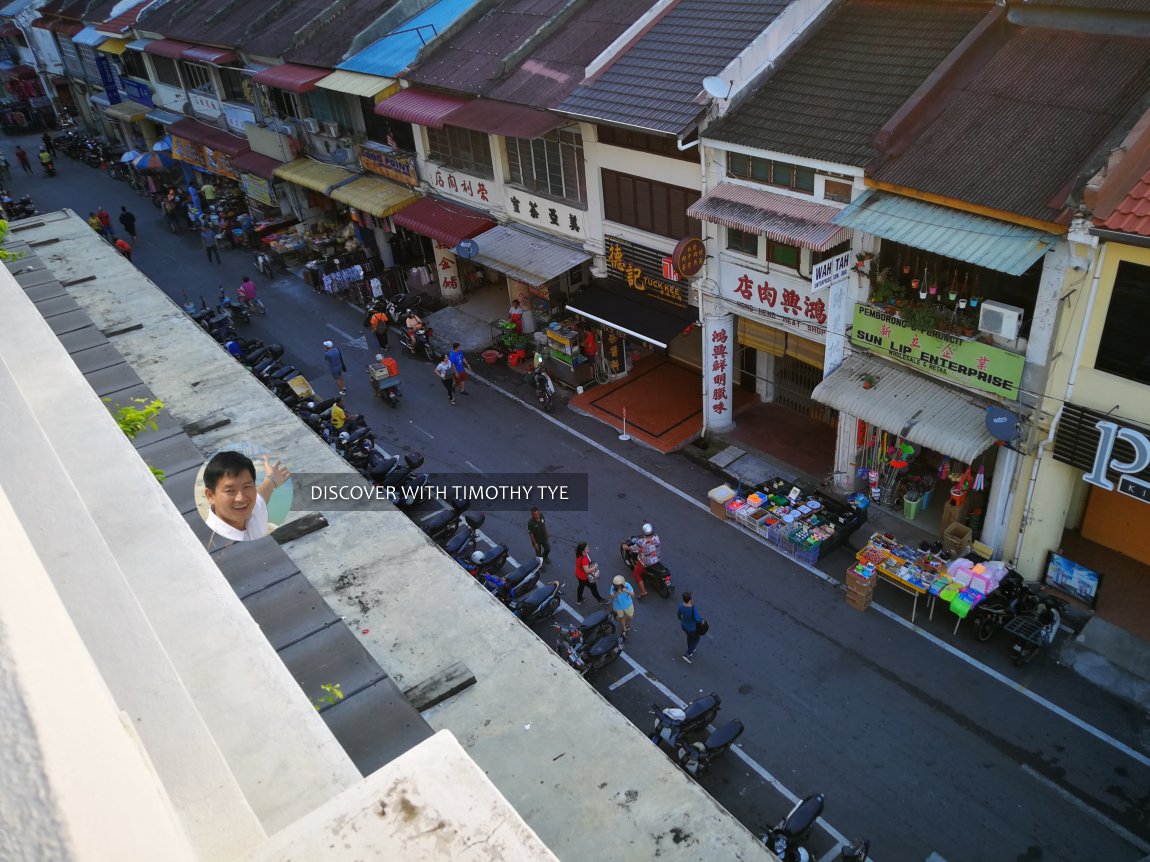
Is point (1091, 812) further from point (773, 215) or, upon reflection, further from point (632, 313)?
point (632, 313)

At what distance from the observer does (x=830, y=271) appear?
50.2 ft

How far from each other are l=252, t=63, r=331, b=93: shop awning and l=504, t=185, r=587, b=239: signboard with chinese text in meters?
8.12

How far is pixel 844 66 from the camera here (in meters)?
16.3

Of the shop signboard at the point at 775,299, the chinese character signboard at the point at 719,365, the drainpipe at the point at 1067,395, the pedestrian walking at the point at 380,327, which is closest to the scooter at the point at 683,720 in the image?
the drainpipe at the point at 1067,395

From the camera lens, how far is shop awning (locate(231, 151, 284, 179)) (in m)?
31.1

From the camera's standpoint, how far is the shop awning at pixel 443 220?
2366cm

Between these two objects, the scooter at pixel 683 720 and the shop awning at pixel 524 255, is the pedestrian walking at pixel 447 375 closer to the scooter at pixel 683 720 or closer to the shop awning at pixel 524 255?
the shop awning at pixel 524 255

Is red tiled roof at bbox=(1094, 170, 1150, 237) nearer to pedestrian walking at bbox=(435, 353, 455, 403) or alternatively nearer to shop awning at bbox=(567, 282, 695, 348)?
shop awning at bbox=(567, 282, 695, 348)

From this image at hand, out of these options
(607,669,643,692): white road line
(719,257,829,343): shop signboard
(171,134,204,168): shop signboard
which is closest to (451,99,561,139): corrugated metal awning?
(719,257,829,343): shop signboard

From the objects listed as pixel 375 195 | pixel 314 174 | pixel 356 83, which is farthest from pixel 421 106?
pixel 314 174

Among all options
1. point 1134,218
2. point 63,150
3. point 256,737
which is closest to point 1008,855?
point 1134,218

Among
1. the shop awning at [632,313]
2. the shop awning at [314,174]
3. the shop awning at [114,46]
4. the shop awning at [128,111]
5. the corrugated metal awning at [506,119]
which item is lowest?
the shop awning at [632,313]

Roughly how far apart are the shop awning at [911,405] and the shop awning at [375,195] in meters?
15.1

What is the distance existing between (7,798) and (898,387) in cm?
1564
